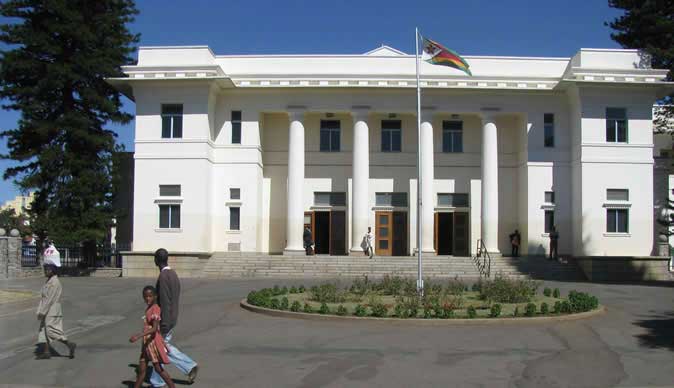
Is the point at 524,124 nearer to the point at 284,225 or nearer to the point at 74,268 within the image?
the point at 284,225

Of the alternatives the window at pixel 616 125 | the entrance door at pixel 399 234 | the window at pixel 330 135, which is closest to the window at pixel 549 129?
the window at pixel 616 125

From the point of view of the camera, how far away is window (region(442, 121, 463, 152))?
3616 centimetres

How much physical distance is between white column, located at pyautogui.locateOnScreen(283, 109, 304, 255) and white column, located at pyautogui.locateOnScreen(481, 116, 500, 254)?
967cm

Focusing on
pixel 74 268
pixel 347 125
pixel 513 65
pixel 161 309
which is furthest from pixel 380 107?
pixel 161 309

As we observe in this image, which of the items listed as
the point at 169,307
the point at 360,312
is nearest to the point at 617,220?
the point at 360,312

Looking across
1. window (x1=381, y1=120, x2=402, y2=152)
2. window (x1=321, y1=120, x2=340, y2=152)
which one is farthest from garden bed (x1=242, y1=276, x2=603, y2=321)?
window (x1=381, y1=120, x2=402, y2=152)

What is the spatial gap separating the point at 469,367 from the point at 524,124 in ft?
84.4

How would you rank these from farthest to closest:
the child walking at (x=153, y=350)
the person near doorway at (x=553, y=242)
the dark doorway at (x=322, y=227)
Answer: the dark doorway at (x=322, y=227), the person near doorway at (x=553, y=242), the child walking at (x=153, y=350)

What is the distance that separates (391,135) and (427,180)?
3.92m

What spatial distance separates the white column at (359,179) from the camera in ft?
110

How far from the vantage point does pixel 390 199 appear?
35844mm

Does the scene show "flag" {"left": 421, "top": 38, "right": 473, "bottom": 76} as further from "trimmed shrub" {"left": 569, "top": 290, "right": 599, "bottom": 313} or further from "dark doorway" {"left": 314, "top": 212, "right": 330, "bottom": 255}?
"dark doorway" {"left": 314, "top": 212, "right": 330, "bottom": 255}

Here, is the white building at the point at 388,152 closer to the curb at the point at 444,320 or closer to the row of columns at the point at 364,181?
the row of columns at the point at 364,181

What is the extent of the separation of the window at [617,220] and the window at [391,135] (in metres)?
11.6
